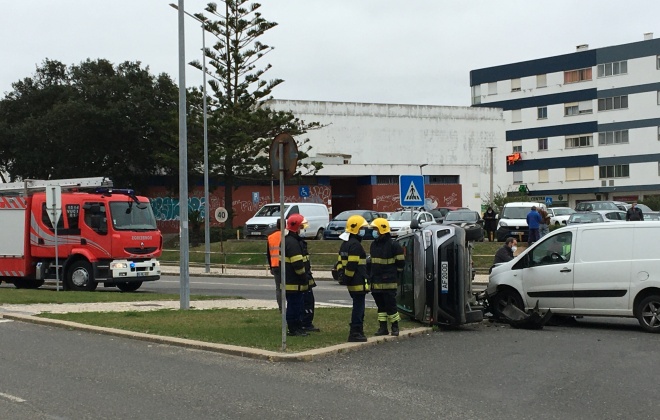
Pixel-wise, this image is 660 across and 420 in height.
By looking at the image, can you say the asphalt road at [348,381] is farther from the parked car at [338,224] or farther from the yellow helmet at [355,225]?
the parked car at [338,224]

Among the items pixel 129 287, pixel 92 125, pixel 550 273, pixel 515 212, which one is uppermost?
pixel 92 125

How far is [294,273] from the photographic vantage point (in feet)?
37.4

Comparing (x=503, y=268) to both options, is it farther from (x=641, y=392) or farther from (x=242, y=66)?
(x=242, y=66)

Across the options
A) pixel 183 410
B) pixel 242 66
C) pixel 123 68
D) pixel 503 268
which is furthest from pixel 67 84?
pixel 183 410

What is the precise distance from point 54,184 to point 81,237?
2.13 metres

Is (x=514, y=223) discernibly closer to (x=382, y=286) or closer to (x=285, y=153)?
(x=382, y=286)

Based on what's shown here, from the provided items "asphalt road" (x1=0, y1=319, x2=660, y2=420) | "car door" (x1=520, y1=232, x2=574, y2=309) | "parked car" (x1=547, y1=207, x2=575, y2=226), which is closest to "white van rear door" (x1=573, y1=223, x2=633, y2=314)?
"car door" (x1=520, y1=232, x2=574, y2=309)

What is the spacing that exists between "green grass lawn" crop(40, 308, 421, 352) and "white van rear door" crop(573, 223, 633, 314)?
9.03 feet

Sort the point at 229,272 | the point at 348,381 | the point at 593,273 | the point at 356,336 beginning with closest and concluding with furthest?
the point at 348,381 → the point at 356,336 → the point at 593,273 → the point at 229,272

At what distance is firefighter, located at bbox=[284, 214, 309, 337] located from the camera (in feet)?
37.4

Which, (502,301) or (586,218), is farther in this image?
(586,218)

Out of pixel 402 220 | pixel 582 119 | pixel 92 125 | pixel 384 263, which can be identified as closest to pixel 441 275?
pixel 384 263

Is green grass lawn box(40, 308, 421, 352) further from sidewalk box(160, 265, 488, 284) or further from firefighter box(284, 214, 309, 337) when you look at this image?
sidewalk box(160, 265, 488, 284)

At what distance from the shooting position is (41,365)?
9891mm
